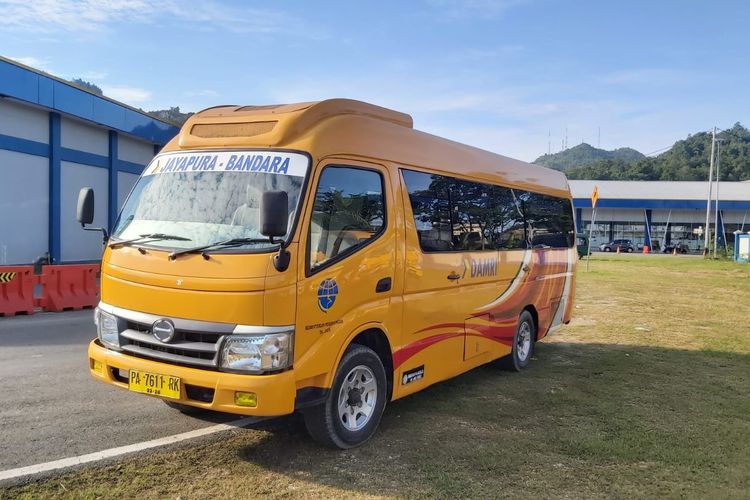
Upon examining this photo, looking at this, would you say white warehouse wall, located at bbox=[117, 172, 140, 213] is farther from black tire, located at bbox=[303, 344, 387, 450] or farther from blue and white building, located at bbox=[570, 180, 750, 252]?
blue and white building, located at bbox=[570, 180, 750, 252]

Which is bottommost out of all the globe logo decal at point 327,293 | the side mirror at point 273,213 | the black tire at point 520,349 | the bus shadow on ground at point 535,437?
the bus shadow on ground at point 535,437

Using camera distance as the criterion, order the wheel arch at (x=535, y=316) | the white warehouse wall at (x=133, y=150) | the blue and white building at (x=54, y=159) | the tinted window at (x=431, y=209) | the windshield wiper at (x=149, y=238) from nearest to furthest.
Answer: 1. the windshield wiper at (x=149, y=238)
2. the tinted window at (x=431, y=209)
3. the wheel arch at (x=535, y=316)
4. the blue and white building at (x=54, y=159)
5. the white warehouse wall at (x=133, y=150)

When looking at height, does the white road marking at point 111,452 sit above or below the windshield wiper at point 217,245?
below

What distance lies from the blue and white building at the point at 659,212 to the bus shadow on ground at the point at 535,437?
193 ft

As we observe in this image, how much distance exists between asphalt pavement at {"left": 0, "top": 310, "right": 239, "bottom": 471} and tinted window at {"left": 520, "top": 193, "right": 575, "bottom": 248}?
4909mm

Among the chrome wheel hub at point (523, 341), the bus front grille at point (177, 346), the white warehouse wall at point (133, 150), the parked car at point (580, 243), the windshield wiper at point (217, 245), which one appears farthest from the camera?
the white warehouse wall at point (133, 150)

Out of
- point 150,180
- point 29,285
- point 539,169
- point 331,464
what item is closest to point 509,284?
point 539,169

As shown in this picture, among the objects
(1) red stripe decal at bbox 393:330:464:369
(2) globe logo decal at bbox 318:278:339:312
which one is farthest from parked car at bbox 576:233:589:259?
(2) globe logo decal at bbox 318:278:339:312

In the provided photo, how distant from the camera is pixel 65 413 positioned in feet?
18.5

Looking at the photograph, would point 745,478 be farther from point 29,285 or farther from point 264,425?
point 29,285

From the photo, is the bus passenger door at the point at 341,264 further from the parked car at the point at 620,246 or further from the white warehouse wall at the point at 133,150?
the parked car at the point at 620,246

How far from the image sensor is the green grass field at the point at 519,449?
4.28m

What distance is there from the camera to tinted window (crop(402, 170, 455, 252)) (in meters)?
5.79

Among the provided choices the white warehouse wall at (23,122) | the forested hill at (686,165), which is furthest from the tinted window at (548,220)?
the forested hill at (686,165)
